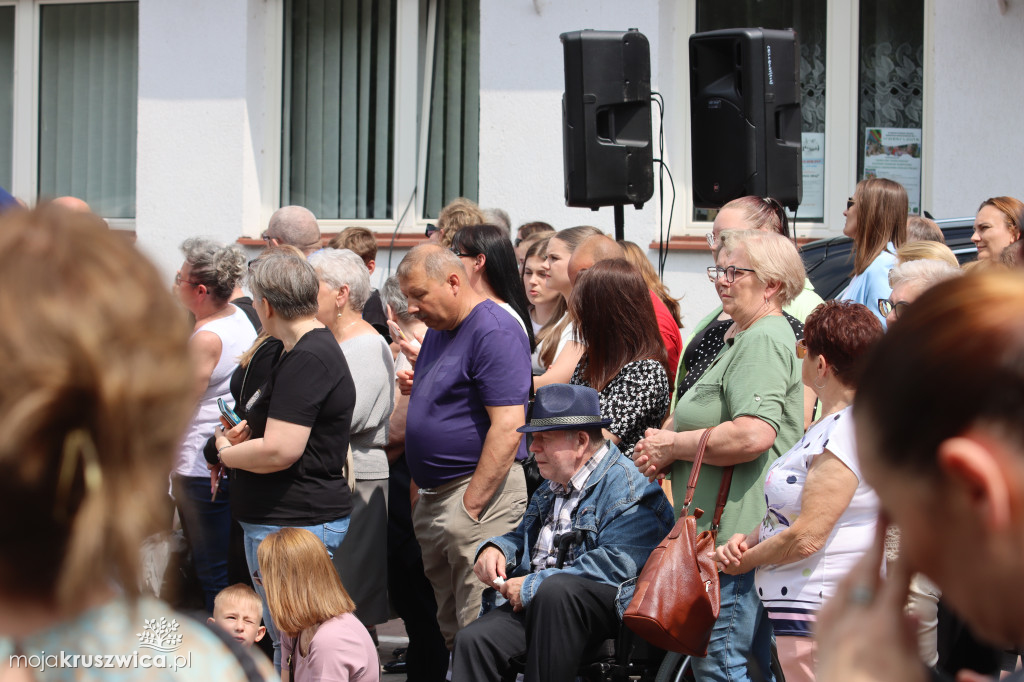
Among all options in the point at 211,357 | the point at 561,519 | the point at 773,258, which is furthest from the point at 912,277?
the point at 211,357

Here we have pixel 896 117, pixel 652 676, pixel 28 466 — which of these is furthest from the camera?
pixel 896 117

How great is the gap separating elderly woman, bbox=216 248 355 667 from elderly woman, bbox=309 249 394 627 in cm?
33

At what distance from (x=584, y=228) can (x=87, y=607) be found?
4.75 meters

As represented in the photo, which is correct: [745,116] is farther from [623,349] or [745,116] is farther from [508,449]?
[508,449]

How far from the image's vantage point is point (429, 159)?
9.56 meters

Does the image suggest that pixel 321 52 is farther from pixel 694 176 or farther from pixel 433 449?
pixel 433 449

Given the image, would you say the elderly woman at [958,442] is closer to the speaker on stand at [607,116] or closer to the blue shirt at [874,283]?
the blue shirt at [874,283]

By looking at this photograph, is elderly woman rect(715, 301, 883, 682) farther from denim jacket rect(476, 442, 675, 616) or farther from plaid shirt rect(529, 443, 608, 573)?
plaid shirt rect(529, 443, 608, 573)

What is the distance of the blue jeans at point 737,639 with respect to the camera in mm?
3457

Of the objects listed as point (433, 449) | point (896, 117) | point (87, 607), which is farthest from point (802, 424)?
point (896, 117)

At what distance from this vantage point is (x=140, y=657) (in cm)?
97

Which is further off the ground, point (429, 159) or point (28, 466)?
point (429, 159)

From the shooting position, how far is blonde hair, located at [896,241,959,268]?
4.55m

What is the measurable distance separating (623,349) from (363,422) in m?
1.27
